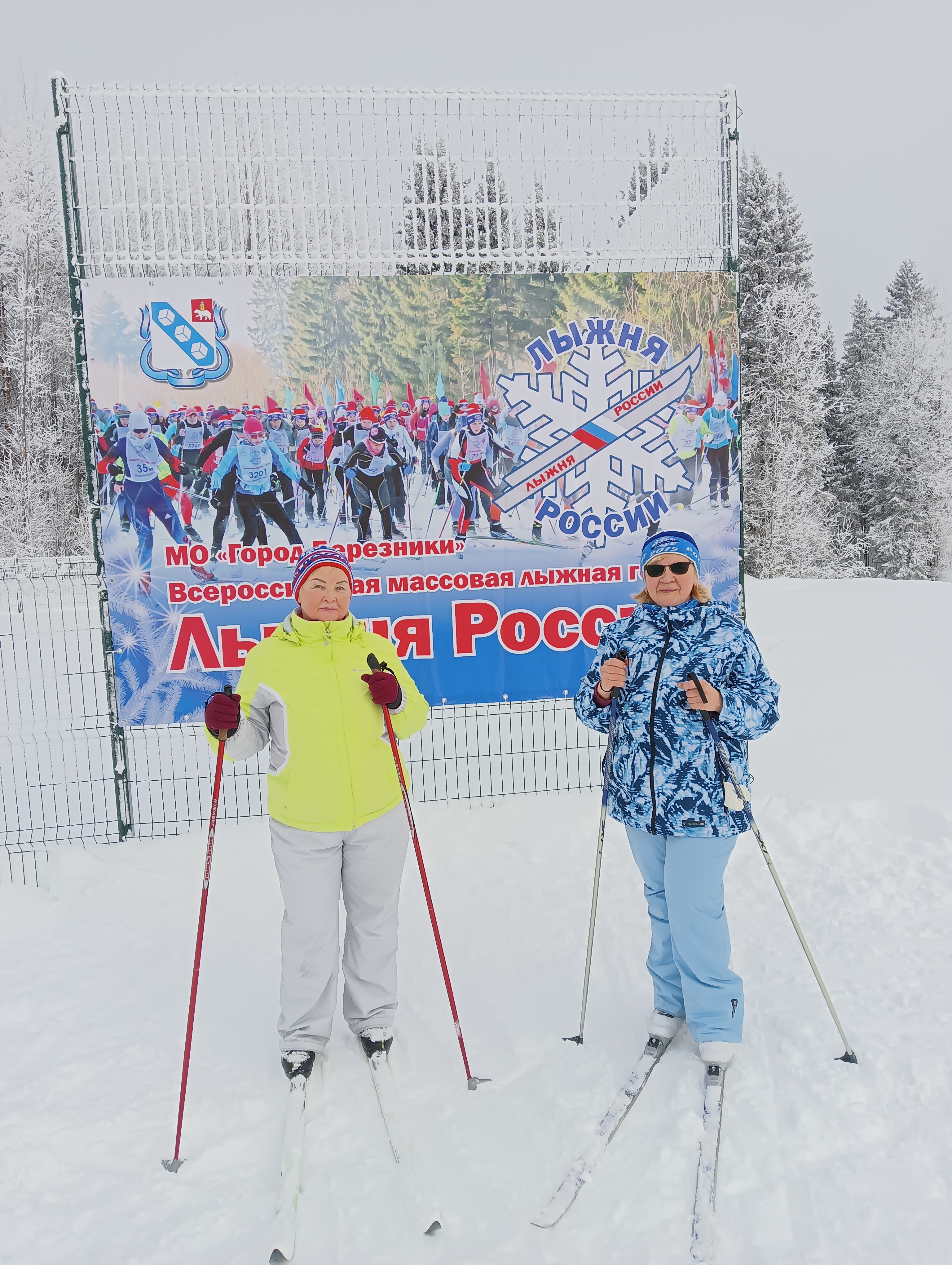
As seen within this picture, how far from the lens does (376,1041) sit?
3287 mm

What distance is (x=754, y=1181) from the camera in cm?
253

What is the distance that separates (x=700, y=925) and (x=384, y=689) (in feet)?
4.47

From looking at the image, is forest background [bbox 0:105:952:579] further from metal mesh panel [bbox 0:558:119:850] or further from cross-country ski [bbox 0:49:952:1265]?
metal mesh panel [bbox 0:558:119:850]

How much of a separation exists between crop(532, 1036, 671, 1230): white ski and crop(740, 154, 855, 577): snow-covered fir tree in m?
19.1

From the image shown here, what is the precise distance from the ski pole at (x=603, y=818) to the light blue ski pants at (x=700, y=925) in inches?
8.7

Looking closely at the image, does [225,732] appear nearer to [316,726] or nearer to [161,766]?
[316,726]

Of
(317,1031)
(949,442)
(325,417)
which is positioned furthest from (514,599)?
(949,442)

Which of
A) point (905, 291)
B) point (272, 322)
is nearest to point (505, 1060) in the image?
point (272, 322)

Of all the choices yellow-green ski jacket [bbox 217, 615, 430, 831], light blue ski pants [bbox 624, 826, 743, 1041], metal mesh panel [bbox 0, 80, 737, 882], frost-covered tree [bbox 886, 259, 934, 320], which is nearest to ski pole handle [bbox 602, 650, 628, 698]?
light blue ski pants [bbox 624, 826, 743, 1041]

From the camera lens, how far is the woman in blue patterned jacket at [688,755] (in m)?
3.01

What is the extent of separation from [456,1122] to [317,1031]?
2.06 feet

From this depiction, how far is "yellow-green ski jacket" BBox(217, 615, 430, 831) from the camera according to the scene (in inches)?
123

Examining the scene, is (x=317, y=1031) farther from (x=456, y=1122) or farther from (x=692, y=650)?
(x=692, y=650)

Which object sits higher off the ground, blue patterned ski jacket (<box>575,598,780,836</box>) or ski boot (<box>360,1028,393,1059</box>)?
blue patterned ski jacket (<box>575,598,780,836</box>)
